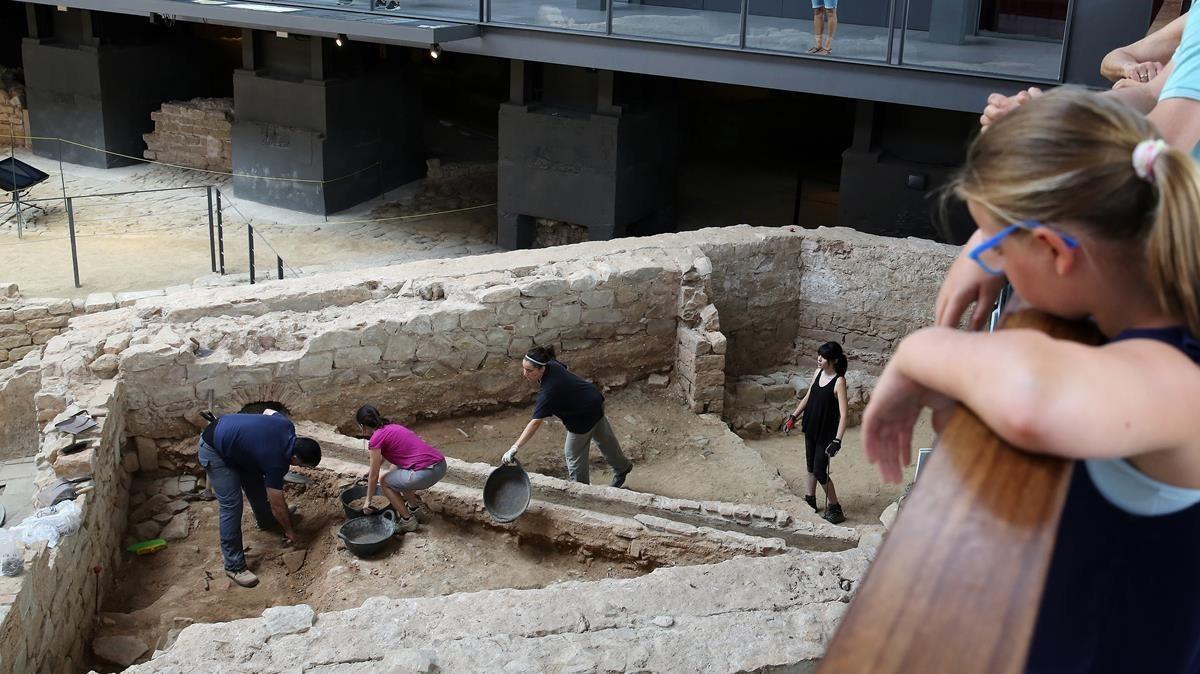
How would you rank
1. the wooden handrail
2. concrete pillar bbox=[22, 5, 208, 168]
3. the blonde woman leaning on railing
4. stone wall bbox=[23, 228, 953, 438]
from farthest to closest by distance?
1. concrete pillar bbox=[22, 5, 208, 168]
2. stone wall bbox=[23, 228, 953, 438]
3. the blonde woman leaning on railing
4. the wooden handrail

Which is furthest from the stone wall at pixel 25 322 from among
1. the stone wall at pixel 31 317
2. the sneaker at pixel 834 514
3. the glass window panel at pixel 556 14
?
the sneaker at pixel 834 514

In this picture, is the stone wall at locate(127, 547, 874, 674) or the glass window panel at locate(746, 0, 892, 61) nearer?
the stone wall at locate(127, 547, 874, 674)

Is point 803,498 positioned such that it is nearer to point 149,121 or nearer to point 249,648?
point 249,648

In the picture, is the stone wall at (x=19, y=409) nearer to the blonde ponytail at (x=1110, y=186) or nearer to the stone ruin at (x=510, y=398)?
the stone ruin at (x=510, y=398)

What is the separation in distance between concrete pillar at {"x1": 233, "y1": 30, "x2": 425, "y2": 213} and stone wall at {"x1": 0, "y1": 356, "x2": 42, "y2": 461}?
6679mm

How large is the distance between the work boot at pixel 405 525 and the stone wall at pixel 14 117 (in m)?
14.2

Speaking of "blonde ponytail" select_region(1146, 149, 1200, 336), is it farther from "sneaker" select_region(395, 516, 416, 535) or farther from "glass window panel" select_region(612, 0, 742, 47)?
"glass window panel" select_region(612, 0, 742, 47)

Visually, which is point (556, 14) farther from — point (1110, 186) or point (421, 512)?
point (1110, 186)

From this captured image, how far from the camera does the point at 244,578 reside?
678cm

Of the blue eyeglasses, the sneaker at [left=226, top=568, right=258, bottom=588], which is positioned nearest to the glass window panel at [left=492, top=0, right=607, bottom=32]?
the sneaker at [left=226, top=568, right=258, bottom=588]

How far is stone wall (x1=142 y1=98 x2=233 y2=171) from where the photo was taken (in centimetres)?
1698

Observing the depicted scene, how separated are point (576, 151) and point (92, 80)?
8396mm

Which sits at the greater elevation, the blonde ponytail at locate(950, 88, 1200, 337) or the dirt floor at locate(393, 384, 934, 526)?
the blonde ponytail at locate(950, 88, 1200, 337)

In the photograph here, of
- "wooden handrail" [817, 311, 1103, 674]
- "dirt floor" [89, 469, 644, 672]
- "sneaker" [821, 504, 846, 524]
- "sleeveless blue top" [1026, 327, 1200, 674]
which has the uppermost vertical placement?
"wooden handrail" [817, 311, 1103, 674]
